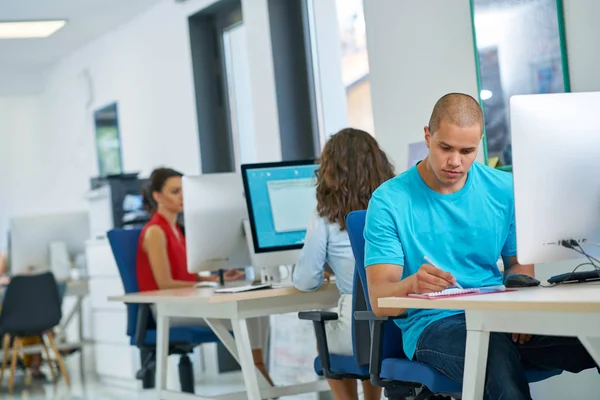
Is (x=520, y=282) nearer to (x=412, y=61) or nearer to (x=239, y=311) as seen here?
(x=239, y=311)

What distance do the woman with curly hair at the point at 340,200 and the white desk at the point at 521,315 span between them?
1.18 metres

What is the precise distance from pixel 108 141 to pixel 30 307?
296cm

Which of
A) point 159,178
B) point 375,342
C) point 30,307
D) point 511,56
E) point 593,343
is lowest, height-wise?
point 30,307

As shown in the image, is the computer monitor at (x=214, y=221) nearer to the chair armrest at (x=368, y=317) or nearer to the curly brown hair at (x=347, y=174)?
the curly brown hair at (x=347, y=174)

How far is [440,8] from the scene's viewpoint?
4.74 metres

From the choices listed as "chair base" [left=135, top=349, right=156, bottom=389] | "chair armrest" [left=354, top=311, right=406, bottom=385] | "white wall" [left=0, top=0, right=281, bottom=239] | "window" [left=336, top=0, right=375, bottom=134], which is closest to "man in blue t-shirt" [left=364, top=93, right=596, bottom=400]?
"chair armrest" [left=354, top=311, right=406, bottom=385]

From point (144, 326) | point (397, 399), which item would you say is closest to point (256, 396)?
point (397, 399)

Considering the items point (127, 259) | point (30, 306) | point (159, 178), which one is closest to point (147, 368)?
point (127, 259)

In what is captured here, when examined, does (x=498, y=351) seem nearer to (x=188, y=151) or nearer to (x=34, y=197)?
(x=188, y=151)

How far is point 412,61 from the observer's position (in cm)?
495

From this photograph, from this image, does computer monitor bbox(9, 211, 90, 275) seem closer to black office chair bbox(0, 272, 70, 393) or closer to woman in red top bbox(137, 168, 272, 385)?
black office chair bbox(0, 272, 70, 393)

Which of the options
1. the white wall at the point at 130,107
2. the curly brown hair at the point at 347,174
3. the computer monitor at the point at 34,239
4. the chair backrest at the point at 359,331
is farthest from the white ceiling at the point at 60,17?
the chair backrest at the point at 359,331

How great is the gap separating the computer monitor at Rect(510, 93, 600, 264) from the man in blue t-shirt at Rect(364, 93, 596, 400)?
35 centimetres

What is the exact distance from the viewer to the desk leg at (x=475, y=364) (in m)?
2.30
